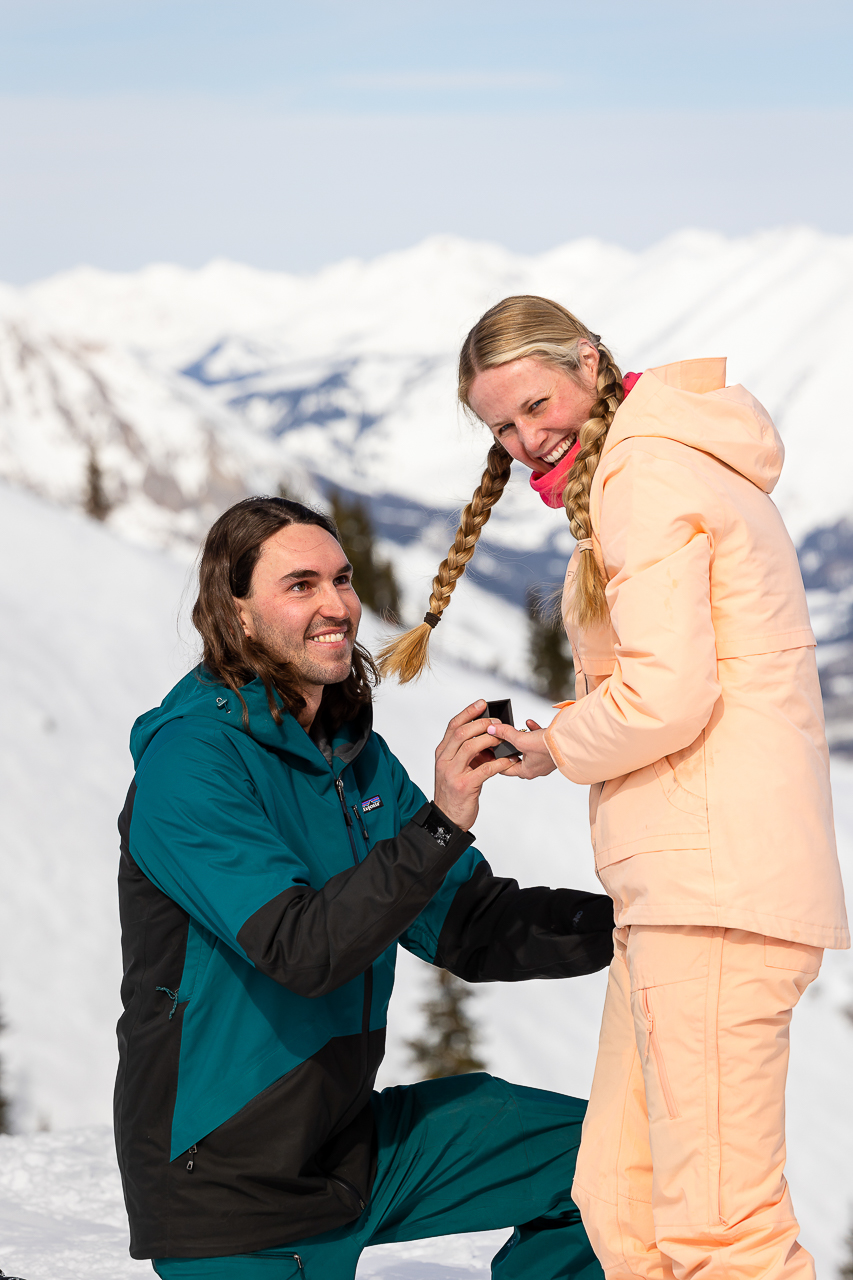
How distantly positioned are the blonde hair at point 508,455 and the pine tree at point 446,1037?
14459mm

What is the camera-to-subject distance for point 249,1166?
325 cm

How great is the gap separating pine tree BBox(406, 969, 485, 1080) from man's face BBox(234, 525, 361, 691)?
1437cm

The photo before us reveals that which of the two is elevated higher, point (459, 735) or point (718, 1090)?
point (459, 735)

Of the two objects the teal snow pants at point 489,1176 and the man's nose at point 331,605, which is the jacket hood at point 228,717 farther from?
the teal snow pants at point 489,1176

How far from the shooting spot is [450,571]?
3.59m

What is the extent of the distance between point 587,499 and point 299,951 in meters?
1.31

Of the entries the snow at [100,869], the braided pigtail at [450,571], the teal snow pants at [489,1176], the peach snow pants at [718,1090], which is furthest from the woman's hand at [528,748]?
the snow at [100,869]

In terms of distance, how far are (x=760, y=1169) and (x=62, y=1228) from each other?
306 cm

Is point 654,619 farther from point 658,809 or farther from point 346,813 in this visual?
point 346,813

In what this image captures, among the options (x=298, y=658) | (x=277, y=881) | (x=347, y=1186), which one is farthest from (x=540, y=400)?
(x=347, y=1186)

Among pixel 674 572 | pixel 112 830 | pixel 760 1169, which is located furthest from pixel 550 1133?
pixel 112 830

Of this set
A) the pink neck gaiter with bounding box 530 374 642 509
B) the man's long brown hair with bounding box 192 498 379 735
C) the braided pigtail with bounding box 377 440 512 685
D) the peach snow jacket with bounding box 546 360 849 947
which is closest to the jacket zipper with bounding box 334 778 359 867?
the man's long brown hair with bounding box 192 498 379 735

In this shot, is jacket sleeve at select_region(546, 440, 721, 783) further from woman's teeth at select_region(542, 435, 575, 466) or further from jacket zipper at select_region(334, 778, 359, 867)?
jacket zipper at select_region(334, 778, 359, 867)

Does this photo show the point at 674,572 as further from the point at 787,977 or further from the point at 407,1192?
the point at 407,1192
